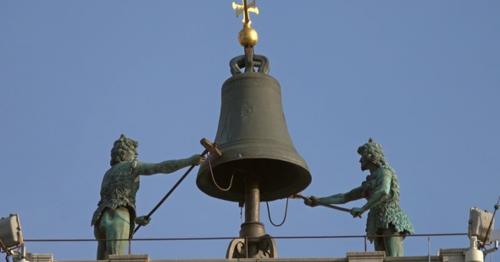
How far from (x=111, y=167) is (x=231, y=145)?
2.45 meters

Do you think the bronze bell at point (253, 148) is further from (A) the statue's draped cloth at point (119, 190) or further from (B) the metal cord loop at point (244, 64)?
(A) the statue's draped cloth at point (119, 190)

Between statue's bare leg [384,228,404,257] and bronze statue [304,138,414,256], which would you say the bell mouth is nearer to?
bronze statue [304,138,414,256]

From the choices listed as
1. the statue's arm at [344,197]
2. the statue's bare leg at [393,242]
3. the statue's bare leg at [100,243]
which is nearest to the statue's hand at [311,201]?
the statue's arm at [344,197]

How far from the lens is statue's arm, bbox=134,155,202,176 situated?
4900 centimetres

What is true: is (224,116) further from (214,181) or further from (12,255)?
(12,255)

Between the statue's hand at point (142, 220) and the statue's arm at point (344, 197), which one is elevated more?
the statue's arm at point (344, 197)

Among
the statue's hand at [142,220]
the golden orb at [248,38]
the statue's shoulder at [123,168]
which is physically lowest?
the statue's hand at [142,220]

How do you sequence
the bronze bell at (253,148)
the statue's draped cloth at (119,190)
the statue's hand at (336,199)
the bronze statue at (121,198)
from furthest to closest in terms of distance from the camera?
the statue's hand at (336,199) < the bronze bell at (253,148) < the statue's draped cloth at (119,190) < the bronze statue at (121,198)

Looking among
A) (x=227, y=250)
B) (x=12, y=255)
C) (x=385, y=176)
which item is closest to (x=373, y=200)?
(x=385, y=176)

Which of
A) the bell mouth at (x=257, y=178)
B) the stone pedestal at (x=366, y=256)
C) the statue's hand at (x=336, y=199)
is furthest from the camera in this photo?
the statue's hand at (x=336, y=199)

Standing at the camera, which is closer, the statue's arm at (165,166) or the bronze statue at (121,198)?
the bronze statue at (121,198)

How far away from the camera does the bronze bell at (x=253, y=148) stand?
49.1 meters

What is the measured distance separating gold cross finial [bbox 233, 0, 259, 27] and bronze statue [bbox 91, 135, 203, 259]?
13.2ft

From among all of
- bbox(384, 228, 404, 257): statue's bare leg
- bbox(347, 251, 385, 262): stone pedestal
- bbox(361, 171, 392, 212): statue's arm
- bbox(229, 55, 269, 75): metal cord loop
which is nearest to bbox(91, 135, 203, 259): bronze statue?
bbox(229, 55, 269, 75): metal cord loop
